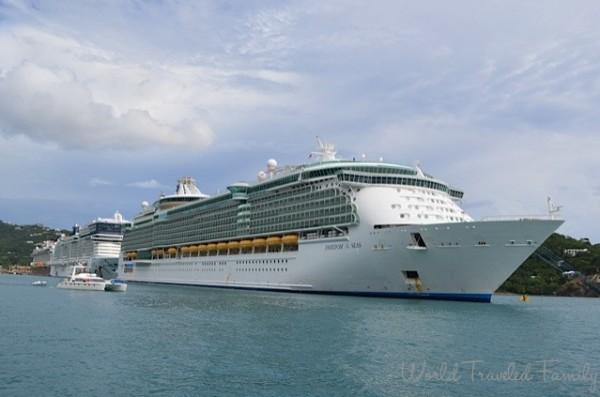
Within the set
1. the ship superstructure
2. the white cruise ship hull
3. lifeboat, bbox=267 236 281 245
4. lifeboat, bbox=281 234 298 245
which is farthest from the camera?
the ship superstructure

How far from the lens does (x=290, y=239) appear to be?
2224 inches

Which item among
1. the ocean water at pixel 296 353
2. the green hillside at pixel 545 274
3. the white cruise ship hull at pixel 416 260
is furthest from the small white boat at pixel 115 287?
the green hillside at pixel 545 274

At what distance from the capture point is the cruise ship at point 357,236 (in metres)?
42.5

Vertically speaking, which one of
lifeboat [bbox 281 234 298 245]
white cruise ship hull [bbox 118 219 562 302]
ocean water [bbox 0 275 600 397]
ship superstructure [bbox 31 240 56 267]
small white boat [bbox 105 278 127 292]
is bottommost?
ocean water [bbox 0 275 600 397]

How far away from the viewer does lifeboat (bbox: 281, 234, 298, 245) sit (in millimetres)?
55969

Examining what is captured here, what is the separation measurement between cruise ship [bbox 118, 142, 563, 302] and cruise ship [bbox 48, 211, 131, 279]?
57.6 meters

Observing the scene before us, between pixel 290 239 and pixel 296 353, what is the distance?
33.5 m

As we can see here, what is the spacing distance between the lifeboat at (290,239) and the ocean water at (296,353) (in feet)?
58.1

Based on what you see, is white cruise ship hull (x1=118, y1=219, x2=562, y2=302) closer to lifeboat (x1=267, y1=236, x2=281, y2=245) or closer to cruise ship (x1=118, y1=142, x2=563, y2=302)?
cruise ship (x1=118, y1=142, x2=563, y2=302)

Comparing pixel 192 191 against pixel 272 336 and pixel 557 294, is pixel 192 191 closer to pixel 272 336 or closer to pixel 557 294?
pixel 557 294

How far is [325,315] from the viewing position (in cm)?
3516

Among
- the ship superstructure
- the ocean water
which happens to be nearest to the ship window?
the ocean water

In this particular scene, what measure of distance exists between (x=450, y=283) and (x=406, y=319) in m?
12.1

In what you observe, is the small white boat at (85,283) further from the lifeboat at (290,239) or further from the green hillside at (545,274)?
the green hillside at (545,274)
